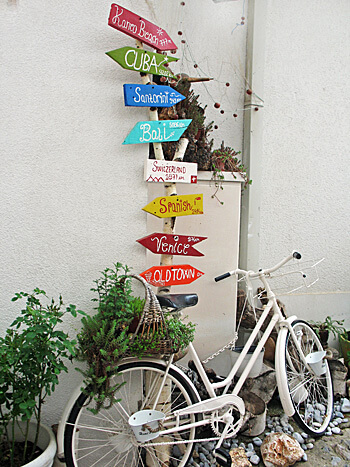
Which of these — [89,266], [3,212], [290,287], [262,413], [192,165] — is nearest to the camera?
[3,212]

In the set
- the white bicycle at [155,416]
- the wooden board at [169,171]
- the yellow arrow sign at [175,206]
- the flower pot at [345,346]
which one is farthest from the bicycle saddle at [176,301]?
the flower pot at [345,346]

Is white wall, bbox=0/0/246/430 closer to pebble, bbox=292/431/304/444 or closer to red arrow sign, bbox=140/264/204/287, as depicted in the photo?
red arrow sign, bbox=140/264/204/287

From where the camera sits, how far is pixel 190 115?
2.91m

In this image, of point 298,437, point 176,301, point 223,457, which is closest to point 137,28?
point 176,301

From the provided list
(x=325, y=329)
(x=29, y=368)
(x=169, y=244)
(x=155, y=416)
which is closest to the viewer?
(x=29, y=368)

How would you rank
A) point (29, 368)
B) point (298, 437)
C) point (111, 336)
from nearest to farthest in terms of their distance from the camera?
1. point (29, 368)
2. point (111, 336)
3. point (298, 437)

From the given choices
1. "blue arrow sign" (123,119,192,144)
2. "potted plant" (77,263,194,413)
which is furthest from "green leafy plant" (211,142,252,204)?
"potted plant" (77,263,194,413)

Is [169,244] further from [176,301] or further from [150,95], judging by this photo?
[150,95]

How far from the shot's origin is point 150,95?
2.53 m

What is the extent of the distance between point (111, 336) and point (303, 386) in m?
1.91

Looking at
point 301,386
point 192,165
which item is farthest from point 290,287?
point 192,165

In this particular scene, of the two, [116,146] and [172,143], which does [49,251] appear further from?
[172,143]

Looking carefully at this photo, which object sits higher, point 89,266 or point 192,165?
point 192,165

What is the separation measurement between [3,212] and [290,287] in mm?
3124
